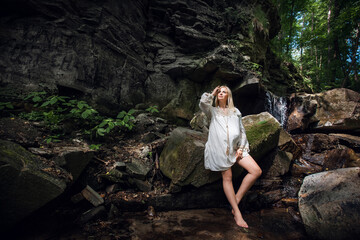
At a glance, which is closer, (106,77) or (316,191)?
(316,191)

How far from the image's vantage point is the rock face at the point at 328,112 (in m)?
6.80

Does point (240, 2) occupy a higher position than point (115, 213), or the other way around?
point (240, 2)

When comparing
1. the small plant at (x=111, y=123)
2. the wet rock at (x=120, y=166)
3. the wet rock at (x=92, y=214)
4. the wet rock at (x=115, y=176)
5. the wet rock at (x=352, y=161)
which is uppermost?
the small plant at (x=111, y=123)

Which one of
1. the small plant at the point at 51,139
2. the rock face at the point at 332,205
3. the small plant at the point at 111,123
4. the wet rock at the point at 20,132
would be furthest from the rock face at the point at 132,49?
the rock face at the point at 332,205

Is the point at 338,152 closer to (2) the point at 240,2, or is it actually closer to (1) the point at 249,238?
(1) the point at 249,238

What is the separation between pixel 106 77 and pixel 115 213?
15.3 feet

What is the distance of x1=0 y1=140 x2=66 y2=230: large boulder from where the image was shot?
1.80 metres

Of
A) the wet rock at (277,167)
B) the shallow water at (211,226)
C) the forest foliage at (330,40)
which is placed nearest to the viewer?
the shallow water at (211,226)

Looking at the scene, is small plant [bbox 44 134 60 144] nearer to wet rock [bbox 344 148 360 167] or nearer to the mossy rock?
the mossy rock

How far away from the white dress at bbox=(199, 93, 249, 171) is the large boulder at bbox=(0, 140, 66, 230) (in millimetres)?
2420

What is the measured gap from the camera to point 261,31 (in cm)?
947

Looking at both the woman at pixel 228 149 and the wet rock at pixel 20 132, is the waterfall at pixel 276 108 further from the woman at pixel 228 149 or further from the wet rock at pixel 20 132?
the wet rock at pixel 20 132

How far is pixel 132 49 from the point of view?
6566 mm

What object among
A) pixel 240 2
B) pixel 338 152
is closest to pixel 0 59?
pixel 338 152
